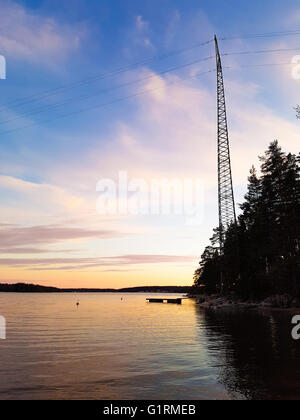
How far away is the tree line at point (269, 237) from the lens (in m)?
66.8

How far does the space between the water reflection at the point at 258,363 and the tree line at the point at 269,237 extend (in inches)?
1436

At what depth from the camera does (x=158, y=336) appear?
35.8m

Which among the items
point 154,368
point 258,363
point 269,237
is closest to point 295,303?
point 269,237

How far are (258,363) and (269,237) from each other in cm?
6021

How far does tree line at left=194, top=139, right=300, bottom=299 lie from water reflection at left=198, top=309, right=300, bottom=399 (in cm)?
3646

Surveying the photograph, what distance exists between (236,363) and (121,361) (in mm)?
7177

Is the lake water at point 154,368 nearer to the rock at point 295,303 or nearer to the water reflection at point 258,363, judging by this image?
the water reflection at point 258,363

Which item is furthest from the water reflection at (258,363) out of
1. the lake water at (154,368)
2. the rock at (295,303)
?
the rock at (295,303)

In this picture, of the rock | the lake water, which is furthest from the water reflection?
the rock

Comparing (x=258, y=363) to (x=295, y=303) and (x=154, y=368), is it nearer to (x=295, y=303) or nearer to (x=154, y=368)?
(x=154, y=368)

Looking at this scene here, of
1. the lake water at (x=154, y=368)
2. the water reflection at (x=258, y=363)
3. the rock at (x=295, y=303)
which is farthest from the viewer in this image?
the rock at (x=295, y=303)

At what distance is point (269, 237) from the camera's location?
251 ft
